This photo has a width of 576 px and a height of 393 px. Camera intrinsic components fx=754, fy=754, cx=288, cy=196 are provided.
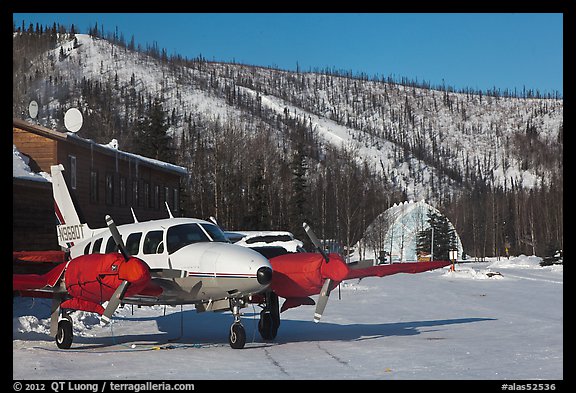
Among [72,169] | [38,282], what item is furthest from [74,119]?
[38,282]

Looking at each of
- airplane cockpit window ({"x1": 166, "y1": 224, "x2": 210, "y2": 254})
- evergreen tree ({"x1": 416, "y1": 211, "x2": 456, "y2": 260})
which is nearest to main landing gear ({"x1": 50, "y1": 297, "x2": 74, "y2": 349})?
airplane cockpit window ({"x1": 166, "y1": 224, "x2": 210, "y2": 254})

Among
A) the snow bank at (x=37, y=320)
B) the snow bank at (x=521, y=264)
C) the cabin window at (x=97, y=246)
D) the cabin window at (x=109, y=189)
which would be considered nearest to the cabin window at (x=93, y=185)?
the cabin window at (x=109, y=189)

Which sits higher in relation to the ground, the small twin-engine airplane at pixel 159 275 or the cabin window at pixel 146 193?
the cabin window at pixel 146 193

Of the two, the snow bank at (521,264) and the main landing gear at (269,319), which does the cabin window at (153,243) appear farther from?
the snow bank at (521,264)

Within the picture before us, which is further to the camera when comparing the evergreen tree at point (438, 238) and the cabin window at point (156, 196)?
the evergreen tree at point (438, 238)

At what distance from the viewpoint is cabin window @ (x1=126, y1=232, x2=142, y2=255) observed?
51.0 feet

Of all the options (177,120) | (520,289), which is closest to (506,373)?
(520,289)

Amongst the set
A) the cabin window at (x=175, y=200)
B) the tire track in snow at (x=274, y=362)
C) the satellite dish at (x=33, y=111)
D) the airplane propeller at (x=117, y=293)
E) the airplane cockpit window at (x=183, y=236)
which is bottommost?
the tire track in snow at (x=274, y=362)

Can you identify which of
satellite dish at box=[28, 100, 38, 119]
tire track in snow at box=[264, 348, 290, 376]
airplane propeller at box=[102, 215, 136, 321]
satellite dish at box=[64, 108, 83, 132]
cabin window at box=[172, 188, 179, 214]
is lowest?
tire track in snow at box=[264, 348, 290, 376]

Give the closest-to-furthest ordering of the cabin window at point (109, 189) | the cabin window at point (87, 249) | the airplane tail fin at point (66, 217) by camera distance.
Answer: the cabin window at point (87, 249) → the airplane tail fin at point (66, 217) → the cabin window at point (109, 189)

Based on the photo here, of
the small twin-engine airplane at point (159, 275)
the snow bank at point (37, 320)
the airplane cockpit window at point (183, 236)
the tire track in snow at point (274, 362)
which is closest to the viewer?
the tire track in snow at point (274, 362)

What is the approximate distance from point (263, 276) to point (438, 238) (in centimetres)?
6266

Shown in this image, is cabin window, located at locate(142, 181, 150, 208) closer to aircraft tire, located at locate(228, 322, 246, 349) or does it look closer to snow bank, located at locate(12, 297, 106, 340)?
snow bank, located at locate(12, 297, 106, 340)

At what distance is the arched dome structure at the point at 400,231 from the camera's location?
7850cm
